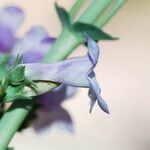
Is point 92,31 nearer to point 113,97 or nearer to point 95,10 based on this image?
point 95,10

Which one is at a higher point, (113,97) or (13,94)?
(13,94)

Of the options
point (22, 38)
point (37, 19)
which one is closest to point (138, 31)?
point (37, 19)

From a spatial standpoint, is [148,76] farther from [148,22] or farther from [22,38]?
[22,38]

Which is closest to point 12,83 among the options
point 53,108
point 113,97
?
point 53,108

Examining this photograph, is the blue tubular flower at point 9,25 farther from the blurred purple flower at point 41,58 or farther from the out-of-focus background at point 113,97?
the out-of-focus background at point 113,97

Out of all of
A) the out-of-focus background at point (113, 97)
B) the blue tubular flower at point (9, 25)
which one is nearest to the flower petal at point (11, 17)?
the blue tubular flower at point (9, 25)

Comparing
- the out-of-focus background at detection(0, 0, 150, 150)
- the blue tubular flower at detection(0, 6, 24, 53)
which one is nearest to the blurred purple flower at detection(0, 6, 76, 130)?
the blue tubular flower at detection(0, 6, 24, 53)
